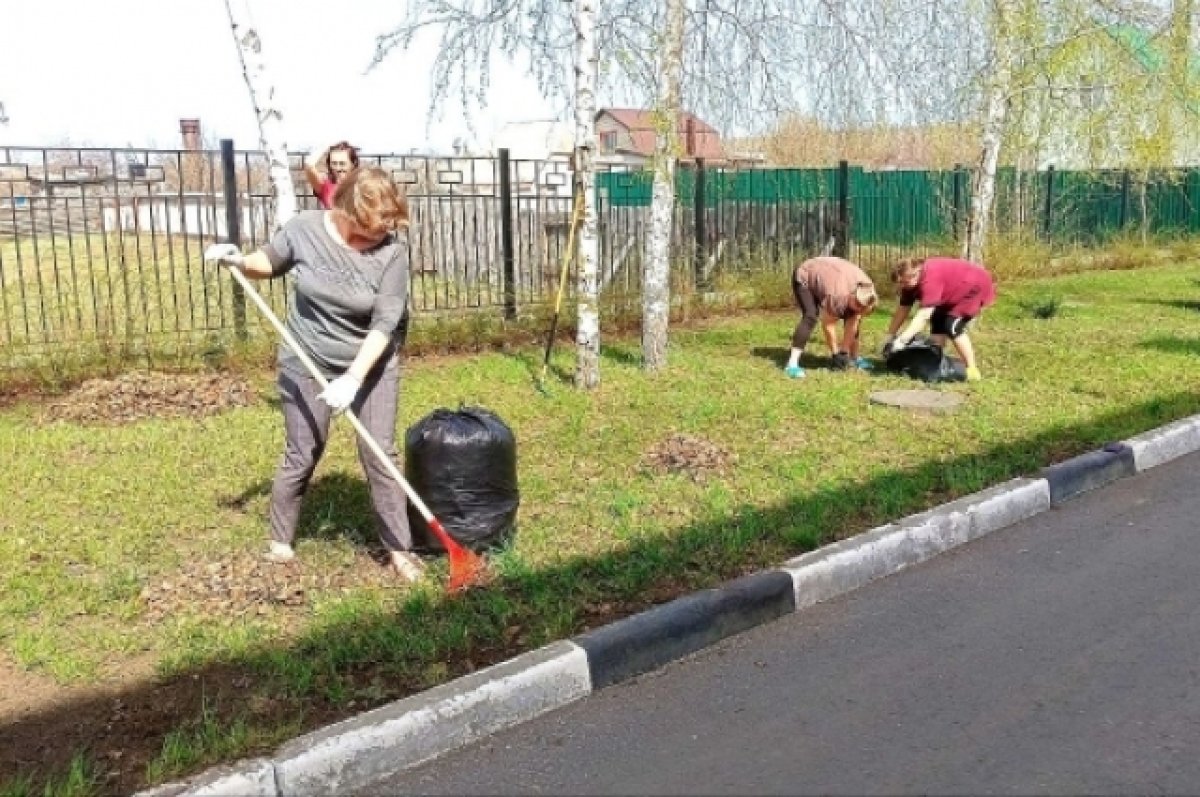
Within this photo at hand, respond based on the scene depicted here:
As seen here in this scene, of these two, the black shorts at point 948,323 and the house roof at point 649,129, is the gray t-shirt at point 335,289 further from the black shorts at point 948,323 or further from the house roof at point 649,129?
the black shorts at point 948,323

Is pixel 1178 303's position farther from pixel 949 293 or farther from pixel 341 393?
pixel 341 393

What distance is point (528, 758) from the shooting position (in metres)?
3.25

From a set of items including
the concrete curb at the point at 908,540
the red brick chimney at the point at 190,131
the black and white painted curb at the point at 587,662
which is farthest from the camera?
the red brick chimney at the point at 190,131

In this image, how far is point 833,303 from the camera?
28.9 feet

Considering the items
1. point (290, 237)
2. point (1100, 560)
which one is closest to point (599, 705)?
point (290, 237)

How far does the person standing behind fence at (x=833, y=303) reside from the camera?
28.6 ft

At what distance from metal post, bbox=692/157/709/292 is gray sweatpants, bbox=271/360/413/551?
8900 mm

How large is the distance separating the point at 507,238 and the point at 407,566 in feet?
23.0

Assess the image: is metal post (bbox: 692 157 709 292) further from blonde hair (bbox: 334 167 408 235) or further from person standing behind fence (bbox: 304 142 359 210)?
blonde hair (bbox: 334 167 408 235)

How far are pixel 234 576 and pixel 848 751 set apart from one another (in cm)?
249

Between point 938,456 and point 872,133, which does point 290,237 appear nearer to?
point 938,456

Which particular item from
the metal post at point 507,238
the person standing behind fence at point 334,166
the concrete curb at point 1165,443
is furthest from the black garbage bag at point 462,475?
the metal post at point 507,238

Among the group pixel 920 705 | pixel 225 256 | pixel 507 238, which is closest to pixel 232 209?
pixel 507 238

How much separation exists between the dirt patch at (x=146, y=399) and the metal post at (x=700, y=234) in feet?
21.0
